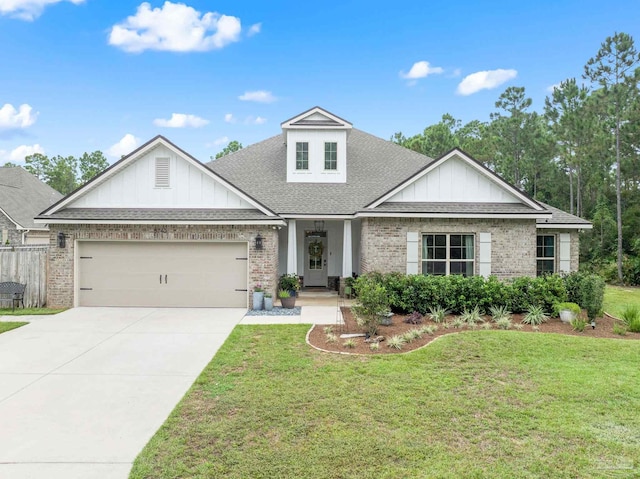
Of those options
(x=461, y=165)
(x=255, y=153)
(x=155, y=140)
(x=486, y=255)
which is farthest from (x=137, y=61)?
(x=486, y=255)

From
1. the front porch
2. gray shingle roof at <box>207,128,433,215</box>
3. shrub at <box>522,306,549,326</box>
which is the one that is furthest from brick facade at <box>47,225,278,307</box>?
shrub at <box>522,306,549,326</box>

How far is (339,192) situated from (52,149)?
54.6 m

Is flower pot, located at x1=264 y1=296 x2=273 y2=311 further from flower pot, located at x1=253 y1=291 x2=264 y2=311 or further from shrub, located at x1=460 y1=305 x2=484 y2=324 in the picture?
shrub, located at x1=460 y1=305 x2=484 y2=324

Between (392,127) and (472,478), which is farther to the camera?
(392,127)

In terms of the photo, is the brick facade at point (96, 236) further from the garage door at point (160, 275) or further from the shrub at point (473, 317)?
the shrub at point (473, 317)

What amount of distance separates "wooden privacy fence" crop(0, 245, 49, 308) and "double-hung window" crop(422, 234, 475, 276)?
12.3 metres

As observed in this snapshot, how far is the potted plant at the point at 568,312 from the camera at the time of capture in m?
10.3

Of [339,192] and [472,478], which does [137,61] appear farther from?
[472,478]

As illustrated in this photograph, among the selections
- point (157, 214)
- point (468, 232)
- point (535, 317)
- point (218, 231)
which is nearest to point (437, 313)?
point (535, 317)

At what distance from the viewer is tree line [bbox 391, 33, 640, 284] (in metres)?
21.9

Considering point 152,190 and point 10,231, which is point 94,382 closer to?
point 152,190

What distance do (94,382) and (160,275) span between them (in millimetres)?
6752

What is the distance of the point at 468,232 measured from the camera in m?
13.0

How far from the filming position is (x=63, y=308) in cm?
1228
